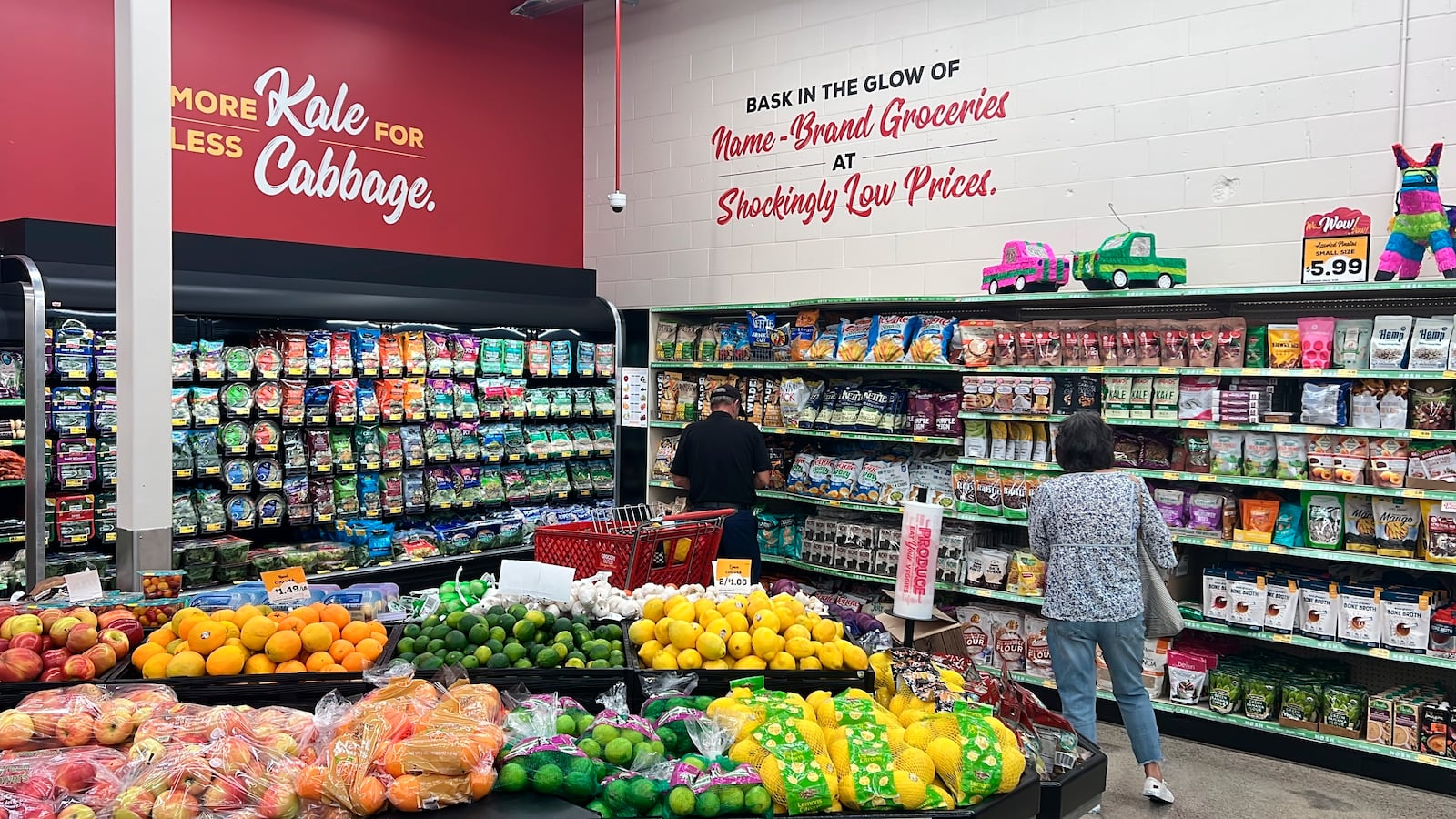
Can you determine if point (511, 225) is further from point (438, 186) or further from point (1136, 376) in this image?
point (1136, 376)

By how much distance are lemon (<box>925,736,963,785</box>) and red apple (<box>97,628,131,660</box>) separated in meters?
2.30

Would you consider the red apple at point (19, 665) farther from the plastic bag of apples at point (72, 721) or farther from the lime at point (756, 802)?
the lime at point (756, 802)

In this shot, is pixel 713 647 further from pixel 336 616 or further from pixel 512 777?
pixel 336 616

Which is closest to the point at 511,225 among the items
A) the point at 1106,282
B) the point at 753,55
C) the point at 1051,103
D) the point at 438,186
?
the point at 438,186

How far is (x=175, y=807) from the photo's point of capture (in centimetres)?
205

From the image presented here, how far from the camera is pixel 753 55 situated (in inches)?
295

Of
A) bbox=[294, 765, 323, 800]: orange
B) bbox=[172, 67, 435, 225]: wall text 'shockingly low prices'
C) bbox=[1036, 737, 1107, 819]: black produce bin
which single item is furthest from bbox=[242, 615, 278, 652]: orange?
bbox=[172, 67, 435, 225]: wall text 'shockingly low prices'

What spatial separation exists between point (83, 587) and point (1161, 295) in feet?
15.4

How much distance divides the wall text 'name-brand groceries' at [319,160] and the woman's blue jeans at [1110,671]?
515 centimetres

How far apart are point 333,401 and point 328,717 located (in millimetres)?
→ 3950

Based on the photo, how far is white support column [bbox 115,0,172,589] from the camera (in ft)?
13.2

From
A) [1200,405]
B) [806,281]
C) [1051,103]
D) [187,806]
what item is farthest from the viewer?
[806,281]


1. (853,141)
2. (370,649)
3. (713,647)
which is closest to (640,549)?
(713,647)

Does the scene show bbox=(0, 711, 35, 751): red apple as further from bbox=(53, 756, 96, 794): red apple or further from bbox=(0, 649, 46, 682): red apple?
bbox=(0, 649, 46, 682): red apple
